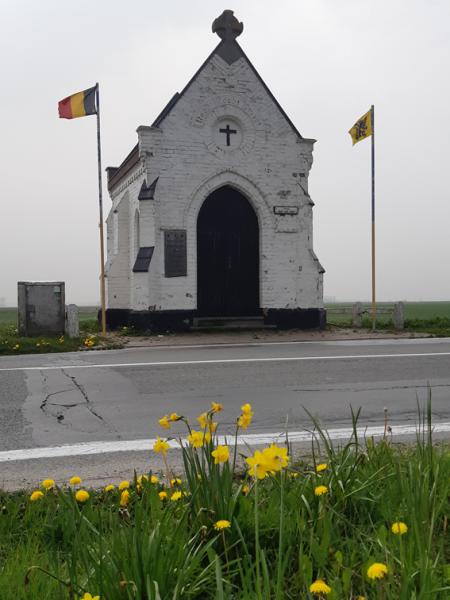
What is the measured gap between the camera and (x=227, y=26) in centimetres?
1811

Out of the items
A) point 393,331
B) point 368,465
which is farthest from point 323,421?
point 393,331

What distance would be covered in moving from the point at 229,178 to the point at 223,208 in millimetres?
1067

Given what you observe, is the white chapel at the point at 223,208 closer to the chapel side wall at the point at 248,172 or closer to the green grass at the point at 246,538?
the chapel side wall at the point at 248,172

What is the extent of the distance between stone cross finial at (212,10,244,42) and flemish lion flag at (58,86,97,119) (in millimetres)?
4571

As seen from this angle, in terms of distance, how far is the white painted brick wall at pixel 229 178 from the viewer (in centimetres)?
1714

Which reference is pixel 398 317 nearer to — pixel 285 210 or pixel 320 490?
pixel 285 210

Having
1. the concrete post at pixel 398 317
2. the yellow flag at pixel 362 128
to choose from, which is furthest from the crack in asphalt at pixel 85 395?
the yellow flag at pixel 362 128

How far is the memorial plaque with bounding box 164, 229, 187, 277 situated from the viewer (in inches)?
676

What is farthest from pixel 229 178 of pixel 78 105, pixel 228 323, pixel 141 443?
pixel 141 443

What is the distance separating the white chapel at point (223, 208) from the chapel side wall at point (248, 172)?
0.10 ft

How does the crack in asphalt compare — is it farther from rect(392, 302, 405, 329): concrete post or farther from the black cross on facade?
rect(392, 302, 405, 329): concrete post

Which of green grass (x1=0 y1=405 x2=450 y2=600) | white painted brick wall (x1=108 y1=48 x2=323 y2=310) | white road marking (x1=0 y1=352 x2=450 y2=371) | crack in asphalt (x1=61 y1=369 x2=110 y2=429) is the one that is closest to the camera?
green grass (x1=0 y1=405 x2=450 y2=600)

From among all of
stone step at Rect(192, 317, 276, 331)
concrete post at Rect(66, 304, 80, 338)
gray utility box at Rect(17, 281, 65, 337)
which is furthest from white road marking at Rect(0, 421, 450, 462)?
stone step at Rect(192, 317, 276, 331)

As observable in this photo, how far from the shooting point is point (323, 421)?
5762 mm
